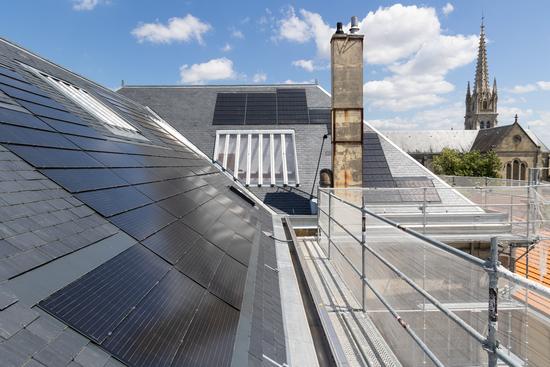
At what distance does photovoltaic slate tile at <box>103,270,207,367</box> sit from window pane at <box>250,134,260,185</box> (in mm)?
13375

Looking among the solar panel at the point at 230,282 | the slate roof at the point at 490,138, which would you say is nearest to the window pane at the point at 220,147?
the solar panel at the point at 230,282

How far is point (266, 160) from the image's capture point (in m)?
17.9

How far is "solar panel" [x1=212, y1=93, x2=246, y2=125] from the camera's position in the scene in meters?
20.9

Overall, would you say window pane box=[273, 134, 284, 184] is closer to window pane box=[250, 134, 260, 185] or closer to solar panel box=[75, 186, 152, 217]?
window pane box=[250, 134, 260, 185]

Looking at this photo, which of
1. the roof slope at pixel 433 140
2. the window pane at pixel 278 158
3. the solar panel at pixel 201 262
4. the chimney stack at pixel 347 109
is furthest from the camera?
the roof slope at pixel 433 140

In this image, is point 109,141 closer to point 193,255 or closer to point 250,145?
point 193,255

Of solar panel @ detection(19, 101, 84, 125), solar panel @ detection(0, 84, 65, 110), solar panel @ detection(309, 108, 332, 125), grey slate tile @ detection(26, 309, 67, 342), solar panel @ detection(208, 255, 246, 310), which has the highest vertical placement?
solar panel @ detection(309, 108, 332, 125)

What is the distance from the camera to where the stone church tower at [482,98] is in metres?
95.8

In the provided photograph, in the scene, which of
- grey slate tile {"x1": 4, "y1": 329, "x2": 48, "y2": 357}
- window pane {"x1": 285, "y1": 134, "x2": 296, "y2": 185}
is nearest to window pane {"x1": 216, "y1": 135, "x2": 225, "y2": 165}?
window pane {"x1": 285, "y1": 134, "x2": 296, "y2": 185}

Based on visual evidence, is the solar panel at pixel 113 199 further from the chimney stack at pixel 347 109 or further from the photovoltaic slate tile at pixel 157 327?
the chimney stack at pixel 347 109

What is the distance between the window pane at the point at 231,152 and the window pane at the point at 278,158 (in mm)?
1876

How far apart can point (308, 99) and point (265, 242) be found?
16869mm

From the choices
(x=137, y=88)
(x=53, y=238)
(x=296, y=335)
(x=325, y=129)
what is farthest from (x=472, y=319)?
(x=137, y=88)

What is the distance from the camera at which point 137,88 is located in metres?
23.7
